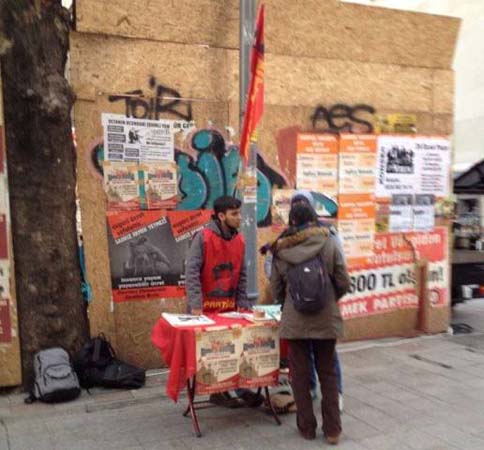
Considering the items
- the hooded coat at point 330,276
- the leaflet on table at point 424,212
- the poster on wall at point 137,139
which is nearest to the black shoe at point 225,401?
the hooded coat at point 330,276

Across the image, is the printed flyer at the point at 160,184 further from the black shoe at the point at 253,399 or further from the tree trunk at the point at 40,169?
the black shoe at the point at 253,399

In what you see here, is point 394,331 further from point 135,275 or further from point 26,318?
point 26,318

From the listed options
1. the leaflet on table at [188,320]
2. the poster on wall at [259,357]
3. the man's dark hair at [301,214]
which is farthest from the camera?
the poster on wall at [259,357]

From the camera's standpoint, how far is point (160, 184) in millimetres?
6039

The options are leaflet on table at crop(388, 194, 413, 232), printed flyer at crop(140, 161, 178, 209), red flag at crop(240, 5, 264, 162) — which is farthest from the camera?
leaflet on table at crop(388, 194, 413, 232)

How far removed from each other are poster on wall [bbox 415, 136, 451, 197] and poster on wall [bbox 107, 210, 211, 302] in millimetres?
2985

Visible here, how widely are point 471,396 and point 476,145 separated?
15.8 meters

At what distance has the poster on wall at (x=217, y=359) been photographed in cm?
424

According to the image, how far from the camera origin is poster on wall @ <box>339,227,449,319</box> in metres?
7.25

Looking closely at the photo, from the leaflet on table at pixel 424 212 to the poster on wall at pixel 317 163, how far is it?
1237 mm

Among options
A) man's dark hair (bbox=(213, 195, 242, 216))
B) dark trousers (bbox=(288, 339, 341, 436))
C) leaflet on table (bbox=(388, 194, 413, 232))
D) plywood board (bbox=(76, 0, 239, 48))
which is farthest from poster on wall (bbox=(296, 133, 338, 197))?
dark trousers (bbox=(288, 339, 341, 436))

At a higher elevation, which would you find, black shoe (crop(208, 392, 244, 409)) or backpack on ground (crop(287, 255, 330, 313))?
backpack on ground (crop(287, 255, 330, 313))

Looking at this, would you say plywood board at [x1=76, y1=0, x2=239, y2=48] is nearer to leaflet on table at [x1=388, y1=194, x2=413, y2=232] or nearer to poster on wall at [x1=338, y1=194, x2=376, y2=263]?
poster on wall at [x1=338, y1=194, x2=376, y2=263]

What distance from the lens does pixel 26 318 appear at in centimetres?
536
